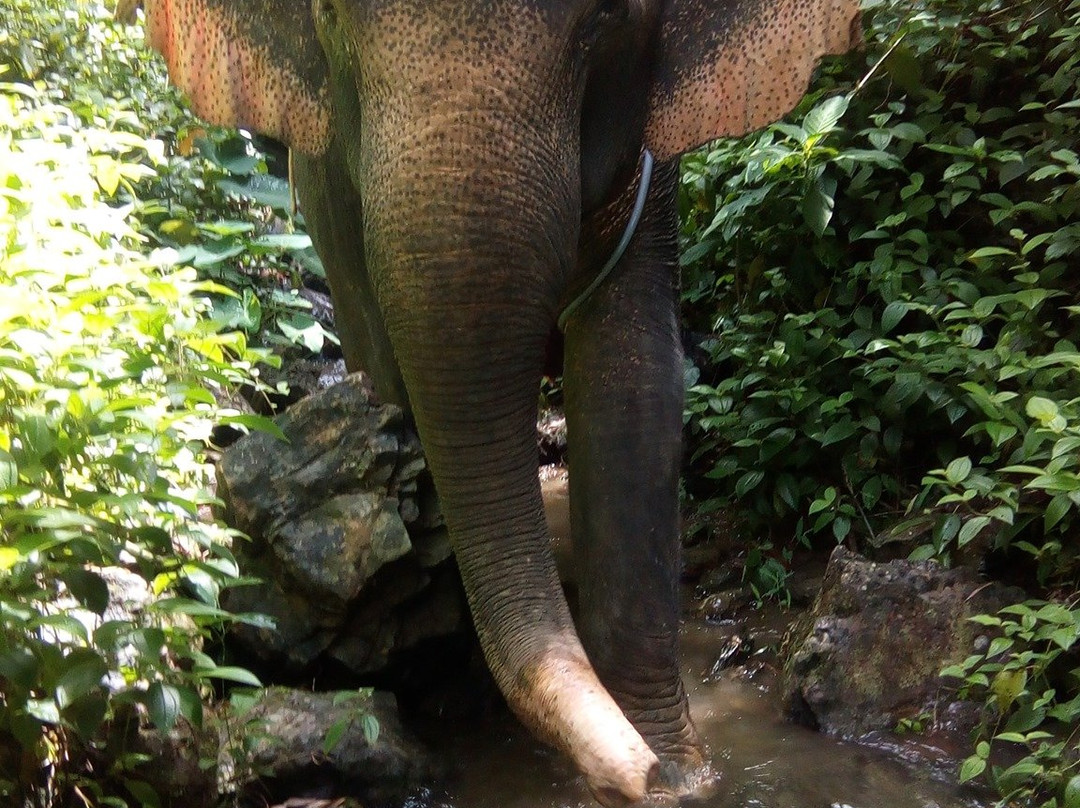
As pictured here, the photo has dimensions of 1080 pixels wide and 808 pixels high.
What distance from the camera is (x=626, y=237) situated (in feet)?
9.60

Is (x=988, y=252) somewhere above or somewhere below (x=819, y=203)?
below

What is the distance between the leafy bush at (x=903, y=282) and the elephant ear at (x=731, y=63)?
121 cm

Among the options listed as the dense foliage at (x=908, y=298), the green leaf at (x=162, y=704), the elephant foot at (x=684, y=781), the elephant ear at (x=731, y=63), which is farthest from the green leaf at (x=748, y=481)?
the green leaf at (x=162, y=704)

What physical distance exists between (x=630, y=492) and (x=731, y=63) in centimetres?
116

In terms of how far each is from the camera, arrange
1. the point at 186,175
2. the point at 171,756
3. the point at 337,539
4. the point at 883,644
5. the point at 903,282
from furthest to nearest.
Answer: the point at 186,175, the point at 903,282, the point at 883,644, the point at 337,539, the point at 171,756

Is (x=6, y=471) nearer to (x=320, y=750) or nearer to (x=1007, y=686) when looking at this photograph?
(x=320, y=750)

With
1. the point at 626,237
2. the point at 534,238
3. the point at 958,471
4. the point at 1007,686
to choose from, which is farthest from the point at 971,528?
the point at 534,238

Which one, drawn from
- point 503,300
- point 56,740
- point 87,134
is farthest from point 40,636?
point 87,134

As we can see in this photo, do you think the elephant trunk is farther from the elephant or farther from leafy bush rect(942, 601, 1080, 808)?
leafy bush rect(942, 601, 1080, 808)

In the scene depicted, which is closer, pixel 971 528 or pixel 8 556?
pixel 8 556

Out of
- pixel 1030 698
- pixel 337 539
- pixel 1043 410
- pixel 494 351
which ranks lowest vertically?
pixel 1030 698

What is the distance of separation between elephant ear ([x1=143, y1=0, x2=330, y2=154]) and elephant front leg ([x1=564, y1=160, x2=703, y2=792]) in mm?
917

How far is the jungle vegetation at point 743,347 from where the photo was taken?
207 cm

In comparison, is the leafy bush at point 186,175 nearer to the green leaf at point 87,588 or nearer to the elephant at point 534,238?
the elephant at point 534,238
